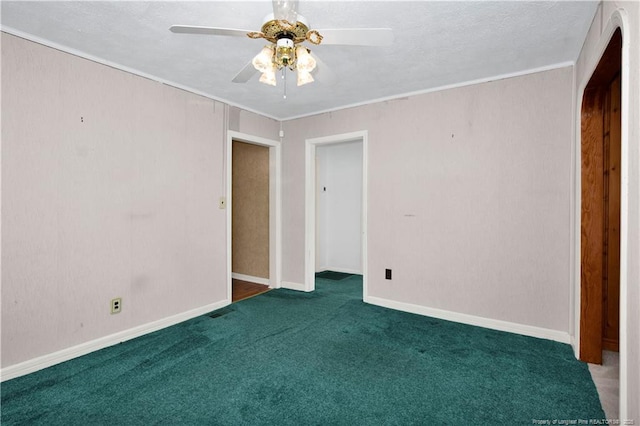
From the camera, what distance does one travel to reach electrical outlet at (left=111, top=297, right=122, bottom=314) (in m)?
2.80

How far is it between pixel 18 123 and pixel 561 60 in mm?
4082

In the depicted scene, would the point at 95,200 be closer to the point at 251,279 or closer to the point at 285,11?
the point at 285,11

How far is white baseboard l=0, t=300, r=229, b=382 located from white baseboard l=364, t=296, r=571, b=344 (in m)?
2.00

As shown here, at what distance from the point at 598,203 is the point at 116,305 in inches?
149

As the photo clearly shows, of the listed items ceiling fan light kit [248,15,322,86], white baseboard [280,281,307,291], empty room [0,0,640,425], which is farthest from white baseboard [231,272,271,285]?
ceiling fan light kit [248,15,322,86]

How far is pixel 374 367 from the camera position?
2.39 m

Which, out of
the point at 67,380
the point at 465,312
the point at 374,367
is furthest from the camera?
the point at 465,312

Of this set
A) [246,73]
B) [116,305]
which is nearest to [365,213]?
[246,73]

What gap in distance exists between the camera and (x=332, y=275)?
5449 millimetres

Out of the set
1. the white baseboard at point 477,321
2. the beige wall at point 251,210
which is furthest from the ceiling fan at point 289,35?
the beige wall at point 251,210

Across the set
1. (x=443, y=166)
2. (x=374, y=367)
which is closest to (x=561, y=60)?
(x=443, y=166)

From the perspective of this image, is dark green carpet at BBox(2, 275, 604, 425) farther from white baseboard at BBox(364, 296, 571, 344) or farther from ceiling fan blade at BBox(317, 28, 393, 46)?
ceiling fan blade at BBox(317, 28, 393, 46)

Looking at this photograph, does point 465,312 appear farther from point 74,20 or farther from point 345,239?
point 74,20

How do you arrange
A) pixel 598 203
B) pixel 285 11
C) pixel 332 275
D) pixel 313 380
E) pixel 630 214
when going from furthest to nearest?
pixel 332 275 < pixel 598 203 < pixel 313 380 < pixel 285 11 < pixel 630 214
